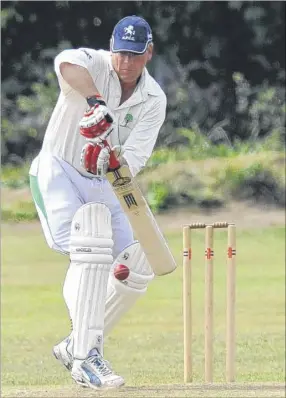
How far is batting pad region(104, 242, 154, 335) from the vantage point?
5203 mm

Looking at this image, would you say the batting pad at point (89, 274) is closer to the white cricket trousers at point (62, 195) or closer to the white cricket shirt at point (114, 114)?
the white cricket trousers at point (62, 195)

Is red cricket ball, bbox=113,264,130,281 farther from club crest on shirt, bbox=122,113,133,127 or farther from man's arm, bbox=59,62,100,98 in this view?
man's arm, bbox=59,62,100,98

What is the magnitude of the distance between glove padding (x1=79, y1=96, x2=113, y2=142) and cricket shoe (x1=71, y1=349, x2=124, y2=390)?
2.72ft

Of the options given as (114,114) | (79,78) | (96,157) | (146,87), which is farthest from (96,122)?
(146,87)

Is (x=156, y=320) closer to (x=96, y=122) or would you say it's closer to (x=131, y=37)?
(x=131, y=37)

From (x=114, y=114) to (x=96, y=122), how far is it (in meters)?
0.37

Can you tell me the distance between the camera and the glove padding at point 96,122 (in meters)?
4.75

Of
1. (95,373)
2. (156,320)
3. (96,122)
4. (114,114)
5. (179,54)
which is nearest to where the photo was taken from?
(96,122)

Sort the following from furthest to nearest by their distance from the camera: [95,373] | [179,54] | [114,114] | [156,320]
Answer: [179,54], [156,320], [114,114], [95,373]

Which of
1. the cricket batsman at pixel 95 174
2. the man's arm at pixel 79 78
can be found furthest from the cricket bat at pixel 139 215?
the man's arm at pixel 79 78

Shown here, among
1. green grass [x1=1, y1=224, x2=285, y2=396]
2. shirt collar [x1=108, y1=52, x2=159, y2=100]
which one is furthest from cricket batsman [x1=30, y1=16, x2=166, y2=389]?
green grass [x1=1, y1=224, x2=285, y2=396]

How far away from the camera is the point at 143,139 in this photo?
515 centimetres

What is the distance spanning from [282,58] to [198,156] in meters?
4.96

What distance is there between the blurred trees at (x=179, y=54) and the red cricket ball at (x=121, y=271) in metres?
15.1
